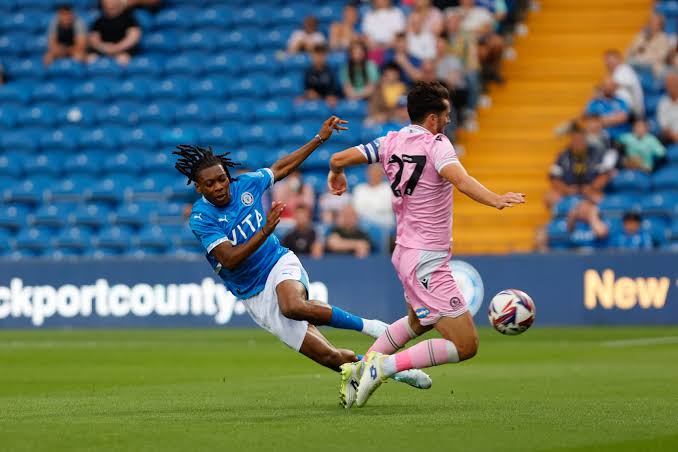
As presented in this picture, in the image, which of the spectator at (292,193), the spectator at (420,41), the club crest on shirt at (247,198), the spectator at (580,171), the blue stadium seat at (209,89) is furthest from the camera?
the blue stadium seat at (209,89)

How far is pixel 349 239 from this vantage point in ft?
62.1

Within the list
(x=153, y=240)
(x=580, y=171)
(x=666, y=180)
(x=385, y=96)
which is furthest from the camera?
(x=385, y=96)

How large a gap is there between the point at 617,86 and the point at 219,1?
827 cm

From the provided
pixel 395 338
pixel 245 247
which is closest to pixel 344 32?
pixel 245 247

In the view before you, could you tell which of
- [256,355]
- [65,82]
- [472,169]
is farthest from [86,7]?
[256,355]

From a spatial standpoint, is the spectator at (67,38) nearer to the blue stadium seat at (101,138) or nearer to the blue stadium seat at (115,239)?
the blue stadium seat at (101,138)

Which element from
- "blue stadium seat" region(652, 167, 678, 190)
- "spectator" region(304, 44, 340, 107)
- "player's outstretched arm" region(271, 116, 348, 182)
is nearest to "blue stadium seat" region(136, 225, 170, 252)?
"spectator" region(304, 44, 340, 107)

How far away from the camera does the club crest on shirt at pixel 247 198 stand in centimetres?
989

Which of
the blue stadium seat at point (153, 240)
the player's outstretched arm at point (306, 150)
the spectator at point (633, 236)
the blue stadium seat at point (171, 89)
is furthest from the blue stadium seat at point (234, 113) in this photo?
the player's outstretched arm at point (306, 150)

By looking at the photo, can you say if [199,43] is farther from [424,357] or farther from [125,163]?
[424,357]

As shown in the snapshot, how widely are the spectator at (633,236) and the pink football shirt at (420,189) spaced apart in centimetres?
1018

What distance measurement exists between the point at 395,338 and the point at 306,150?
5.35ft

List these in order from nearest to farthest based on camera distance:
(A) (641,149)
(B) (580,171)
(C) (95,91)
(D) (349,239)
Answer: (D) (349,239), (B) (580,171), (A) (641,149), (C) (95,91)

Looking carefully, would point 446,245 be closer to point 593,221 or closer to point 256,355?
point 256,355
